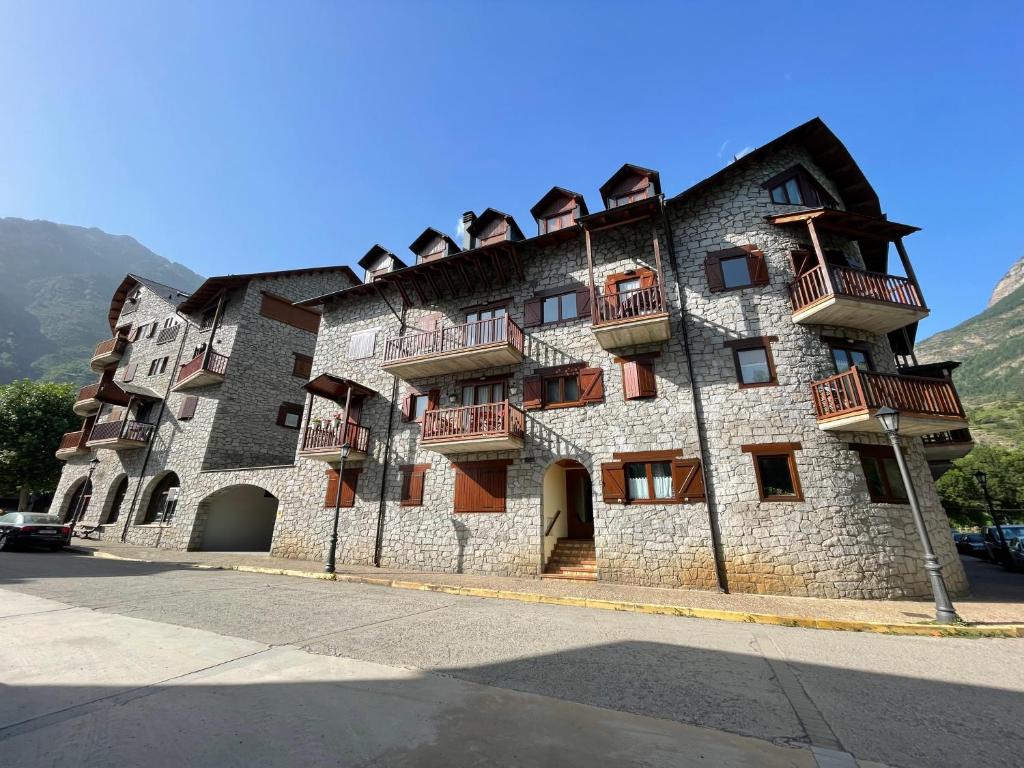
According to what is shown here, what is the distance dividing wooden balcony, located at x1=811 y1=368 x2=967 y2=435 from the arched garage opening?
78.3ft

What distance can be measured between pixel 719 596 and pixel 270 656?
10.2 m

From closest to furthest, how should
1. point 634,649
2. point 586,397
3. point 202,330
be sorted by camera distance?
point 634,649 → point 586,397 → point 202,330

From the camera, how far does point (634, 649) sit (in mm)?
5973

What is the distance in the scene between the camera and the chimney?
18.2 meters

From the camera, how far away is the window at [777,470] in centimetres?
1130

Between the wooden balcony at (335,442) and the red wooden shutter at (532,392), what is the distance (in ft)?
23.3

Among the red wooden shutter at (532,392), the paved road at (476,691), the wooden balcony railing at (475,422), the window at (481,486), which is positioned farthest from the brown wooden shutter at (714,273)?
the paved road at (476,691)

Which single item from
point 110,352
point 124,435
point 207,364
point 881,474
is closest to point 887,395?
point 881,474

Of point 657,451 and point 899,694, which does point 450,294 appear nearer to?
point 657,451

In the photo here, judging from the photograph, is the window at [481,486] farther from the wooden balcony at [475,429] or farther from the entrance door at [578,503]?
the entrance door at [578,503]

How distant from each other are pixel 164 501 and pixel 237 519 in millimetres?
5149

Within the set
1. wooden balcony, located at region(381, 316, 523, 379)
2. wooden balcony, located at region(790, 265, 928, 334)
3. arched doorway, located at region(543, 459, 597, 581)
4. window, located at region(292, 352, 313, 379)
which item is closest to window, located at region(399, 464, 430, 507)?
wooden balcony, located at region(381, 316, 523, 379)

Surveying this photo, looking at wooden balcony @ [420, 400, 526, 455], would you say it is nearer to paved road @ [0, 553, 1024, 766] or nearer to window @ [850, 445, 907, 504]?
paved road @ [0, 553, 1024, 766]

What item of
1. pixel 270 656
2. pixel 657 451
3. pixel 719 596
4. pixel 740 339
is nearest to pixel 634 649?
pixel 270 656
